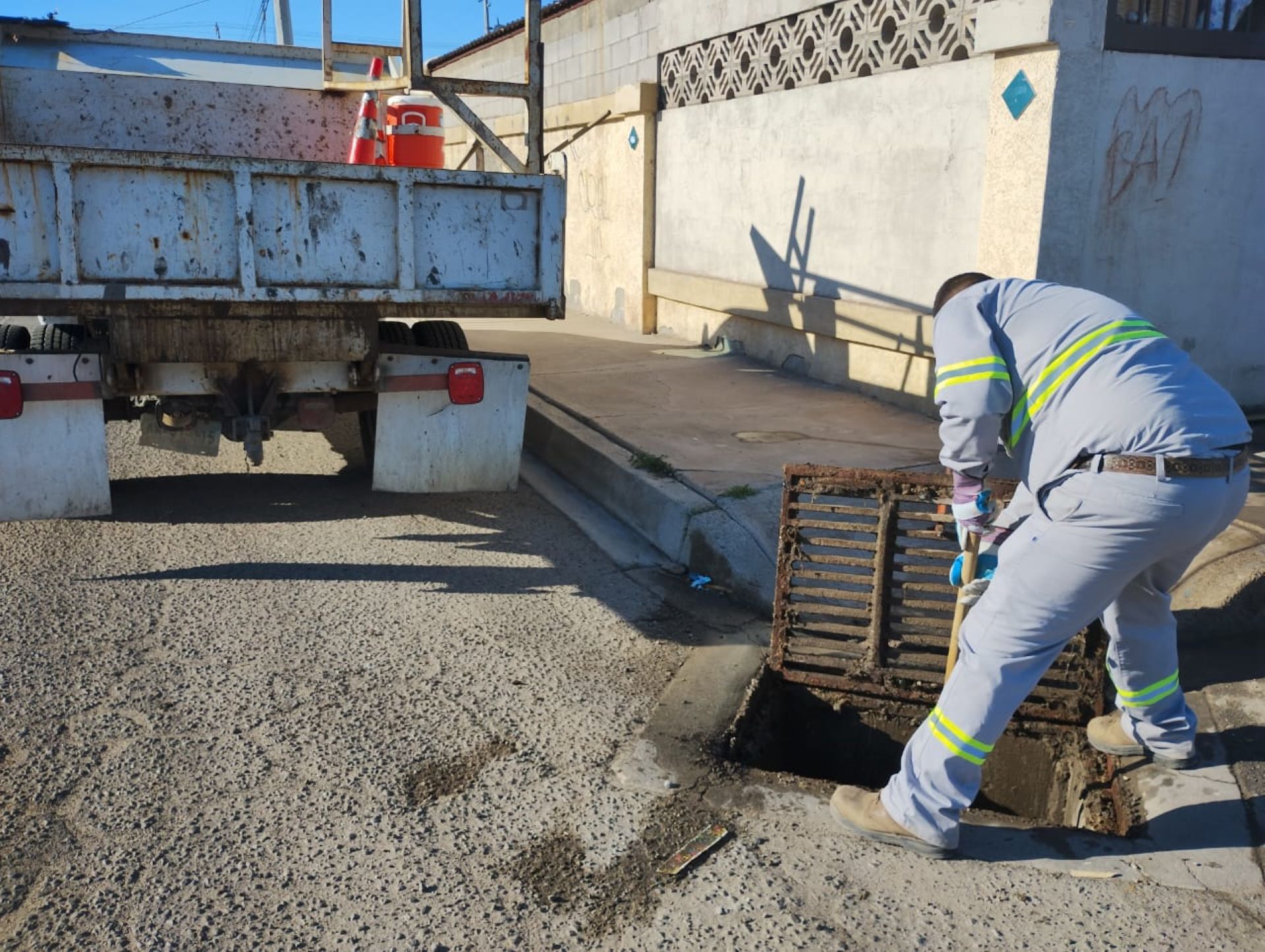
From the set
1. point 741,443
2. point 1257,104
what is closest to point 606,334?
point 741,443

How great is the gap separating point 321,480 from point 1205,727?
15.8 ft

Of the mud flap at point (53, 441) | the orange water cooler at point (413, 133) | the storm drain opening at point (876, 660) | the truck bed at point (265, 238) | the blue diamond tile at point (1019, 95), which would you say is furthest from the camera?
the orange water cooler at point (413, 133)

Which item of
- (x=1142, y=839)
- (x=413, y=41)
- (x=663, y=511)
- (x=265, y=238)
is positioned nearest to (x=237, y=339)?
(x=265, y=238)

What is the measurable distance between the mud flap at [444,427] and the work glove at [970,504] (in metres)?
2.92

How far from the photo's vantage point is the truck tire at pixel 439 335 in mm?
5996

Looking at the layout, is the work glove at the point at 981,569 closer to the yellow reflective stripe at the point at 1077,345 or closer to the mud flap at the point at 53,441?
the yellow reflective stripe at the point at 1077,345

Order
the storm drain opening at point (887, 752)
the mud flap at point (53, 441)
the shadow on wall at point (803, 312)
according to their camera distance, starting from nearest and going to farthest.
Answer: the storm drain opening at point (887, 752) < the mud flap at point (53, 441) < the shadow on wall at point (803, 312)

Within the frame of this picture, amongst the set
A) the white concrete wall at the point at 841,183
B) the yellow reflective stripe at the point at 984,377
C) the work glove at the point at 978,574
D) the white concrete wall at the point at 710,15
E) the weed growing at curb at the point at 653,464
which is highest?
the white concrete wall at the point at 710,15

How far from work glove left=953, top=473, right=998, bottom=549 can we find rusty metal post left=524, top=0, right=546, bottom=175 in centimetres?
325

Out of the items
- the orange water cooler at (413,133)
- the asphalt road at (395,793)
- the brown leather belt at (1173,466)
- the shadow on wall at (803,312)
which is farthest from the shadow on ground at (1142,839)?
the orange water cooler at (413,133)

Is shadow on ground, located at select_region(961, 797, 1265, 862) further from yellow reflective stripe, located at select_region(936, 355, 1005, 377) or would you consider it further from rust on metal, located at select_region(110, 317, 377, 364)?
rust on metal, located at select_region(110, 317, 377, 364)

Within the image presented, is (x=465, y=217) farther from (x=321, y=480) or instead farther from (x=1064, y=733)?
(x=1064, y=733)

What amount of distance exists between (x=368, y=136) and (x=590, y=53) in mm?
6213

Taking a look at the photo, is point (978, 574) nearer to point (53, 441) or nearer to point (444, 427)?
point (444, 427)
